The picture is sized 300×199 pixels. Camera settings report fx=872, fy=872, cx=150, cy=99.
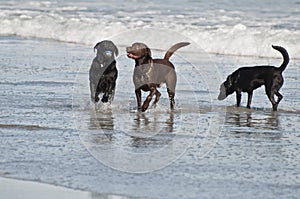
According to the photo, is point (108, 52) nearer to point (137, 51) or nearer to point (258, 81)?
point (137, 51)

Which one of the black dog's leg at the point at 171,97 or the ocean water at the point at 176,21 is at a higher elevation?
the black dog's leg at the point at 171,97

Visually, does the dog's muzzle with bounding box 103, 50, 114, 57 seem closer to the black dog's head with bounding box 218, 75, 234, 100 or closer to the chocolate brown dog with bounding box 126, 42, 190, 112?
the chocolate brown dog with bounding box 126, 42, 190, 112

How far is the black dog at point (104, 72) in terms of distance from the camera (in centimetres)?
984

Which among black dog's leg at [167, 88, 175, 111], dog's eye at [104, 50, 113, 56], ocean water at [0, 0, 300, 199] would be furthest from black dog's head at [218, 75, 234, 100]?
dog's eye at [104, 50, 113, 56]

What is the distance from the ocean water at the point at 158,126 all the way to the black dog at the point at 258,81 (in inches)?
7.2

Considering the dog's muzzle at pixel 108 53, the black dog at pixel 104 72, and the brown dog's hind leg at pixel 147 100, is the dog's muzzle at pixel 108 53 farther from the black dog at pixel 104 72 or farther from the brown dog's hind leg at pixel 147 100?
the brown dog's hind leg at pixel 147 100

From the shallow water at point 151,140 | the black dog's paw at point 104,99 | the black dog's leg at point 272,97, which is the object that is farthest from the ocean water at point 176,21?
the black dog's paw at point 104,99

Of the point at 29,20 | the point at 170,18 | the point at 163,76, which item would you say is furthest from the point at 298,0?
the point at 163,76

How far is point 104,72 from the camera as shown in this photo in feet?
32.4

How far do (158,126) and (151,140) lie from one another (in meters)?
0.83

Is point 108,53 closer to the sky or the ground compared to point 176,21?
closer to the sky

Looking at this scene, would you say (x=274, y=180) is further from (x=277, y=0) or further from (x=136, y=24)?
(x=277, y=0)

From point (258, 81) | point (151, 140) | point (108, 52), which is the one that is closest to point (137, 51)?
point (108, 52)

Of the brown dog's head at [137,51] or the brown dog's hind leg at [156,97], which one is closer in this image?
the brown dog's head at [137,51]
